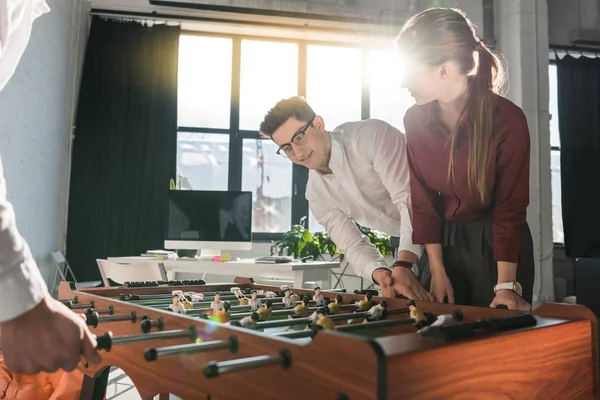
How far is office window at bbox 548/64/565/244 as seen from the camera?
576cm

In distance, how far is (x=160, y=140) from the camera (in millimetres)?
5055

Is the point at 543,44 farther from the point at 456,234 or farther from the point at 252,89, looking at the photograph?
the point at 456,234

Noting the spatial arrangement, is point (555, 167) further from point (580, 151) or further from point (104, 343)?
point (104, 343)

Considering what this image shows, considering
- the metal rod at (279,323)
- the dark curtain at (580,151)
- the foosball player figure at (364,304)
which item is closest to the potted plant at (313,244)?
the dark curtain at (580,151)

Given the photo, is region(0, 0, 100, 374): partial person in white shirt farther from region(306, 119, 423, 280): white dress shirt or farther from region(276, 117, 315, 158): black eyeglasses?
region(276, 117, 315, 158): black eyeglasses

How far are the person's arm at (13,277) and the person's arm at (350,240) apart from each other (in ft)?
4.05

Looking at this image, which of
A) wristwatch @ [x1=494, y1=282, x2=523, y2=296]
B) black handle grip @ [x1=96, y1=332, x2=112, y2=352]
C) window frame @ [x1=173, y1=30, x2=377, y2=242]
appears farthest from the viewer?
window frame @ [x1=173, y1=30, x2=377, y2=242]

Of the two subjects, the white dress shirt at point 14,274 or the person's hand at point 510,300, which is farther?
the person's hand at point 510,300

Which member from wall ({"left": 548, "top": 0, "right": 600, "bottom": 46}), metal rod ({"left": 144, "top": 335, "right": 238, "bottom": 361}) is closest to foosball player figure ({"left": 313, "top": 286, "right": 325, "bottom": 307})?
metal rod ({"left": 144, "top": 335, "right": 238, "bottom": 361})

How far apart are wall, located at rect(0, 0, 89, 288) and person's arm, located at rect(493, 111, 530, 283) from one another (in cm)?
300

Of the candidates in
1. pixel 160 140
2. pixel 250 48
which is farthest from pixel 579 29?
pixel 160 140

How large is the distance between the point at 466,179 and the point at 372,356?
3.21 ft

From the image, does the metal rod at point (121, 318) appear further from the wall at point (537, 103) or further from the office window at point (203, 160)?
the wall at point (537, 103)

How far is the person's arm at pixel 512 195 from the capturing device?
1.43m
